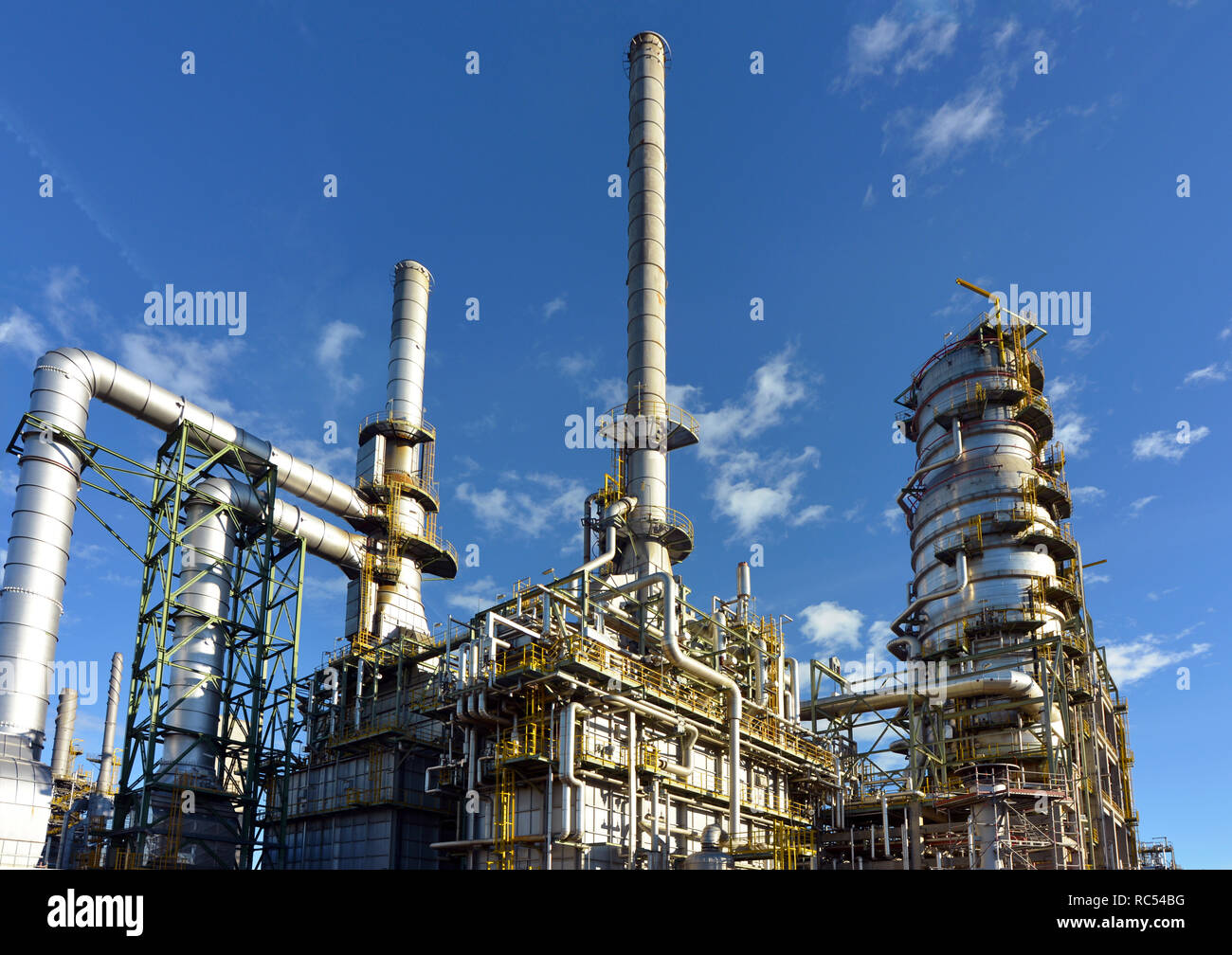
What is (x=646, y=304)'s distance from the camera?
45375 millimetres

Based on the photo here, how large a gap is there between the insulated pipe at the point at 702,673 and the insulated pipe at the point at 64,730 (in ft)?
173

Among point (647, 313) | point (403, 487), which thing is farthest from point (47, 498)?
point (647, 313)

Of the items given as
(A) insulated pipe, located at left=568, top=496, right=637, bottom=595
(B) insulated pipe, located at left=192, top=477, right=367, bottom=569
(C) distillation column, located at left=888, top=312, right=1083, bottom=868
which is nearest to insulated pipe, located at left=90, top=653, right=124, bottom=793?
(B) insulated pipe, located at left=192, top=477, right=367, bottom=569

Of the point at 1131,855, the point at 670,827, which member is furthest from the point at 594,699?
the point at 1131,855

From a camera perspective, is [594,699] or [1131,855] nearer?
[594,699]

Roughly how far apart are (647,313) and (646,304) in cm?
47

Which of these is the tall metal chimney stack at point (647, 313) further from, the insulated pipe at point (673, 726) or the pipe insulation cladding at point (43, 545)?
the pipe insulation cladding at point (43, 545)

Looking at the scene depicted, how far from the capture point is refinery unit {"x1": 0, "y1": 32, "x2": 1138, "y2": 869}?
92.0 feet

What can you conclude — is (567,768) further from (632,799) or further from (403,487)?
(403,487)

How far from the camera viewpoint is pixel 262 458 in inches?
1544

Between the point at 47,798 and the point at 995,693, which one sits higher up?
the point at 995,693
